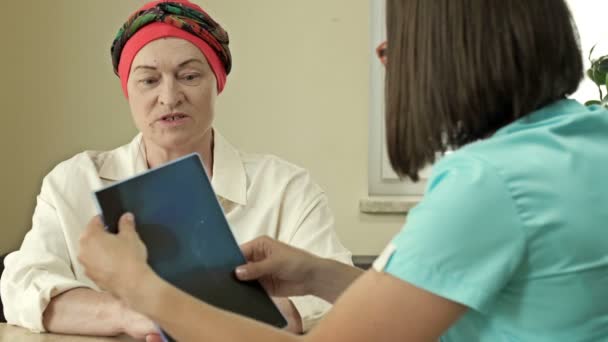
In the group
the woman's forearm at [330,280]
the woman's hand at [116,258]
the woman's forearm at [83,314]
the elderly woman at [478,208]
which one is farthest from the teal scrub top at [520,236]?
the woman's forearm at [83,314]

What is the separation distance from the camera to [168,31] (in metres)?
1.57

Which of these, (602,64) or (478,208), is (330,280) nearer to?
(478,208)

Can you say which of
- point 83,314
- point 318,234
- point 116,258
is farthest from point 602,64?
point 116,258

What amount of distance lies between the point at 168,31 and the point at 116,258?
848mm

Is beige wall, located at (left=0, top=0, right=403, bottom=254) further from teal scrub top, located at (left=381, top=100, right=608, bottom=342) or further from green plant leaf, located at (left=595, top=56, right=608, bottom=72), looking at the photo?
teal scrub top, located at (left=381, top=100, right=608, bottom=342)

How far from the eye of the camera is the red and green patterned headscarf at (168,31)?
5.14 ft

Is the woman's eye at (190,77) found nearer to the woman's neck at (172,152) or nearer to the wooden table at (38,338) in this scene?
the woman's neck at (172,152)

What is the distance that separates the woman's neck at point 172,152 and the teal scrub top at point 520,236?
102 cm

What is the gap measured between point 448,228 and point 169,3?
111 cm

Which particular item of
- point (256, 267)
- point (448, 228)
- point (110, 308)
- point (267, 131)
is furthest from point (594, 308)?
point (267, 131)

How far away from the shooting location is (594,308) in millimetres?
738

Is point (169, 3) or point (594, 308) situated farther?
point (169, 3)

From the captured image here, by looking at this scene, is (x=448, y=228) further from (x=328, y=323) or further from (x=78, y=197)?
(x=78, y=197)

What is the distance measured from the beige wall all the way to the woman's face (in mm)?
1088
